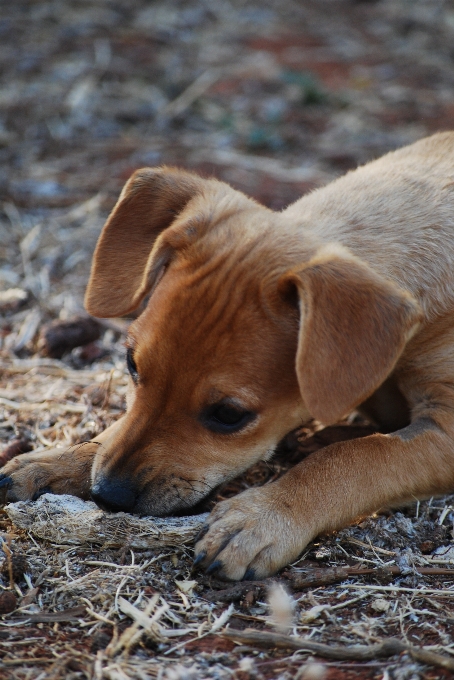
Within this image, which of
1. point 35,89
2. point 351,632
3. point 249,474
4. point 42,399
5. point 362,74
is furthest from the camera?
point 362,74

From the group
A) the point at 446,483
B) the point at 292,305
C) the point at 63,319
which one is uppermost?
the point at 292,305

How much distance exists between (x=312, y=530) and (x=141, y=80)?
819 cm

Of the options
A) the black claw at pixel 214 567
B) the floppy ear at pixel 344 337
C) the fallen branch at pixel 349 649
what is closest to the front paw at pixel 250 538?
the black claw at pixel 214 567

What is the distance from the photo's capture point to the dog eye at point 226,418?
384cm

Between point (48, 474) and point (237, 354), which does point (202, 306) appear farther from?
point (48, 474)

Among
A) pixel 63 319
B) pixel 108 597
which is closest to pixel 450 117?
pixel 63 319

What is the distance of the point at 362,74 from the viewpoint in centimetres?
1177

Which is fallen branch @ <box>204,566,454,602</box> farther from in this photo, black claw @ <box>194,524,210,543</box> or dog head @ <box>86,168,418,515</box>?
dog head @ <box>86,168,418,515</box>

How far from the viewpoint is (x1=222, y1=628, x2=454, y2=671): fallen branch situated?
3.10 m

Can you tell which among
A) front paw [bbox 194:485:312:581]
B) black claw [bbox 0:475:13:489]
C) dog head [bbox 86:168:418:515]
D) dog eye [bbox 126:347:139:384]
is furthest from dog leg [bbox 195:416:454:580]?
black claw [bbox 0:475:13:489]

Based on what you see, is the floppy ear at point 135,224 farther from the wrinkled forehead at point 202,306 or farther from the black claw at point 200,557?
the black claw at point 200,557

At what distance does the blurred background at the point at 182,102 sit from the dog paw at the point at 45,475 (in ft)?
6.01

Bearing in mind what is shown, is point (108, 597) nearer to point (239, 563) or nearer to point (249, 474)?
point (239, 563)

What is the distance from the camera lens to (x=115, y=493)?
12.4 ft
